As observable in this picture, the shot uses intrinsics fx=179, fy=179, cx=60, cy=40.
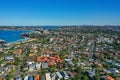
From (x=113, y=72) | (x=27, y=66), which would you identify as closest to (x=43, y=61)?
(x=27, y=66)

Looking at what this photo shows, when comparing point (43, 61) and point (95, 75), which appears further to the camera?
point (43, 61)

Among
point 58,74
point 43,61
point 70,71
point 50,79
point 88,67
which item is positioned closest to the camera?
point 50,79

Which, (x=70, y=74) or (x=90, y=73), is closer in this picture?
(x=70, y=74)

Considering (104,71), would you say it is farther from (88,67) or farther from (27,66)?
(27,66)

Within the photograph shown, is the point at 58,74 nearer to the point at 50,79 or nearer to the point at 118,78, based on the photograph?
the point at 50,79

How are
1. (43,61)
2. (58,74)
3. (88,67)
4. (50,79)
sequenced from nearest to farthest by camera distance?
(50,79) < (58,74) < (88,67) < (43,61)

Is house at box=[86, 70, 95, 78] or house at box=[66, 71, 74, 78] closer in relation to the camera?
house at box=[66, 71, 74, 78]

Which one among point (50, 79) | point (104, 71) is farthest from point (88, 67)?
point (50, 79)

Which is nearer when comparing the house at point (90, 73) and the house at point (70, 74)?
the house at point (70, 74)

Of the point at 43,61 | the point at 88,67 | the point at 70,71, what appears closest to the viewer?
the point at 70,71
